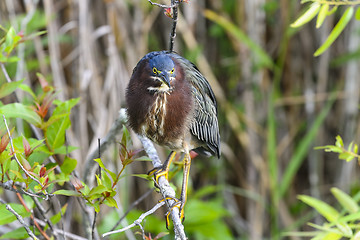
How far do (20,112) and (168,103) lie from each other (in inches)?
26.2

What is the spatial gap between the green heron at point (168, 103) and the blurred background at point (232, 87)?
120 centimetres

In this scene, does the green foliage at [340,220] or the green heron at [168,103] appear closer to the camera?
the green foliage at [340,220]

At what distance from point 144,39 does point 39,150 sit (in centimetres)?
203

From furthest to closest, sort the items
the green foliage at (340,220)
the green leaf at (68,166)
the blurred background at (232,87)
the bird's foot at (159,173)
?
the blurred background at (232,87) → the bird's foot at (159,173) → the green leaf at (68,166) → the green foliage at (340,220)

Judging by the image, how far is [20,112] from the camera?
1.68 meters

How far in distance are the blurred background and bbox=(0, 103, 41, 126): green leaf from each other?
1587 millimetres

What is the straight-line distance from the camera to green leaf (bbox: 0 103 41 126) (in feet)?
5.41

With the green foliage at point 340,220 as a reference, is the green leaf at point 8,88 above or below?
above

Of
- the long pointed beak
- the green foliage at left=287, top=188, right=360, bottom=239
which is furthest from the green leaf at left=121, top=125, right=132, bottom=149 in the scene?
the green foliage at left=287, top=188, right=360, bottom=239

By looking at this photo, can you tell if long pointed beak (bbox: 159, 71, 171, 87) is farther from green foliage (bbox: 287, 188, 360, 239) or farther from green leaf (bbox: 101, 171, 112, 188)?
green foliage (bbox: 287, 188, 360, 239)

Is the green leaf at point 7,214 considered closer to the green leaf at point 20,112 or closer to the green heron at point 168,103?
the green leaf at point 20,112

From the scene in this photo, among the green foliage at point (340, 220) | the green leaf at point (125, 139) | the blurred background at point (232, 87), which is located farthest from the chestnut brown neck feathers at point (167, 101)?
the blurred background at point (232, 87)

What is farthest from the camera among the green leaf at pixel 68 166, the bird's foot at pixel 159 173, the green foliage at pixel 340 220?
the bird's foot at pixel 159 173

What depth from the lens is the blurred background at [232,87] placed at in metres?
3.40
